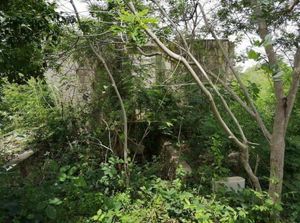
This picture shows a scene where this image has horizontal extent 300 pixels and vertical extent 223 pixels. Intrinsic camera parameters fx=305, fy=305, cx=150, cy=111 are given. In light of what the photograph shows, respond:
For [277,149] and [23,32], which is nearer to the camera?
[23,32]

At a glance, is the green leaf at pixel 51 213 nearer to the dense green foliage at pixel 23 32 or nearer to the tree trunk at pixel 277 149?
the dense green foliage at pixel 23 32

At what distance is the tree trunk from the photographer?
7.94ft

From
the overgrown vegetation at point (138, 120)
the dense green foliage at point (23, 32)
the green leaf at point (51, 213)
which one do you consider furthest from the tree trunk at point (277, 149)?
the dense green foliage at point (23, 32)

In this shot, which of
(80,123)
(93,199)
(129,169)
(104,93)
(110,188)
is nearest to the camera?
(93,199)

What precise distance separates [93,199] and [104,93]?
2.05 metres

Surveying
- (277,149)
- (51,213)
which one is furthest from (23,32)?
(277,149)

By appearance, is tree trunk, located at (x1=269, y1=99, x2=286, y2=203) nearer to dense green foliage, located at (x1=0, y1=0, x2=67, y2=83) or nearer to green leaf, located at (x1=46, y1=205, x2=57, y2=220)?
green leaf, located at (x1=46, y1=205, x2=57, y2=220)

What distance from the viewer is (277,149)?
247 cm

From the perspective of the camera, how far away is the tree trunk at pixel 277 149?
7.94 feet

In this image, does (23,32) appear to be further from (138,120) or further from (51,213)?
(138,120)

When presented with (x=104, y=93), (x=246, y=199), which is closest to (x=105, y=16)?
(x=104, y=93)

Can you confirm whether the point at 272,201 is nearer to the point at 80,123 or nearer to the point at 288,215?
the point at 288,215

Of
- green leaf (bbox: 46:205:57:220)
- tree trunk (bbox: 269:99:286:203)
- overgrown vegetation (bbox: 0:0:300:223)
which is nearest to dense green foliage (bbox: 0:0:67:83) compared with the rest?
overgrown vegetation (bbox: 0:0:300:223)

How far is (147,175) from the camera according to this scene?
3197 mm
